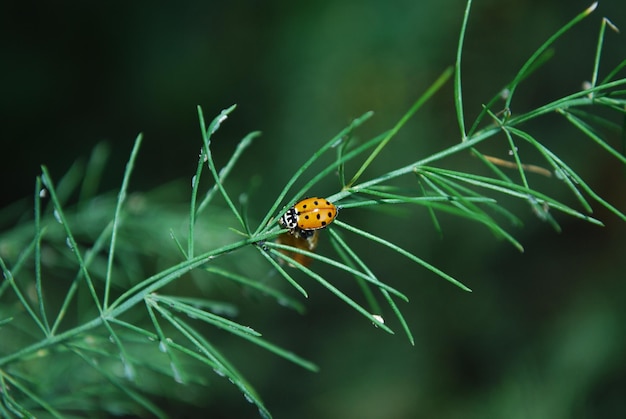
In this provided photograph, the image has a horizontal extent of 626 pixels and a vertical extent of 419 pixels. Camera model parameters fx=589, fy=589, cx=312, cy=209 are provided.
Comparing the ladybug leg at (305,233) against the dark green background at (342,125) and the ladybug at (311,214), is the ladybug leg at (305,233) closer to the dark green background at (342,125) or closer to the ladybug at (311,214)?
the ladybug at (311,214)

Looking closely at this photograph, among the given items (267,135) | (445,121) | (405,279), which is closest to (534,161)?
(445,121)

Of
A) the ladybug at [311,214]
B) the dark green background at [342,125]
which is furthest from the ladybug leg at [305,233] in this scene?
the dark green background at [342,125]

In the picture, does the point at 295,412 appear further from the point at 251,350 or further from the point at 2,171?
the point at 2,171

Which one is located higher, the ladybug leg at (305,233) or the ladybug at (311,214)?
→ the ladybug at (311,214)

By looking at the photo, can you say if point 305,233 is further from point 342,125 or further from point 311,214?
point 342,125

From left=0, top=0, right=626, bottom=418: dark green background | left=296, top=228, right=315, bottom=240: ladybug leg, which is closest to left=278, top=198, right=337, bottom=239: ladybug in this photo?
left=296, top=228, right=315, bottom=240: ladybug leg

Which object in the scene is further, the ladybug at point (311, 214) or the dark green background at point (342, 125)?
the dark green background at point (342, 125)
